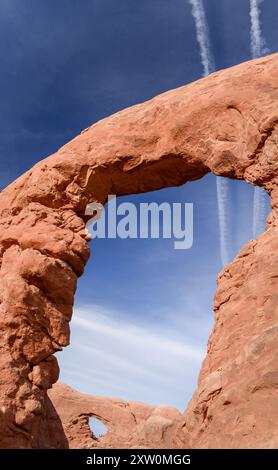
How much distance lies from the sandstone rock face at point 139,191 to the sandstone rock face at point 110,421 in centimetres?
1337

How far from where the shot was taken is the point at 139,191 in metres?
9.96

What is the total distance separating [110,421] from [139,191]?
56.5ft

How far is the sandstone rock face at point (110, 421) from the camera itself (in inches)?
837

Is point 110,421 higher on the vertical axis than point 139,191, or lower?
lower

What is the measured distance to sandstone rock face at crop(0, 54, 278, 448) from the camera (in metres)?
5.65

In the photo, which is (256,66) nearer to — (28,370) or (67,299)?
(67,299)

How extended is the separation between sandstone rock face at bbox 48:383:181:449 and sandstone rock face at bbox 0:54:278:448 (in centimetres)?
1337

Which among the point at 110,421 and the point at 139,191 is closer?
the point at 139,191

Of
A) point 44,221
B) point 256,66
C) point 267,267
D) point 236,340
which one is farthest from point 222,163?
point 44,221

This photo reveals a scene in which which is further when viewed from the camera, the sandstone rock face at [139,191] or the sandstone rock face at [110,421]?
the sandstone rock face at [110,421]

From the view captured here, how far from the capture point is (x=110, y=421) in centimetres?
2372

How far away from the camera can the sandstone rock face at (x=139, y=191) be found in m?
5.65

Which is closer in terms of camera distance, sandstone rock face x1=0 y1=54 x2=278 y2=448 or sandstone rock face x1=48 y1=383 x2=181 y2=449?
sandstone rock face x1=0 y1=54 x2=278 y2=448

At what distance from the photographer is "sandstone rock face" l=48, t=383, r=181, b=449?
2125cm
